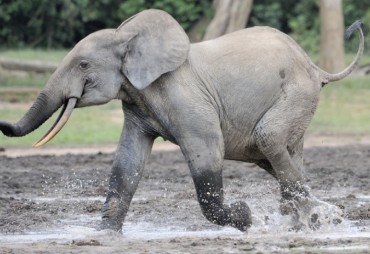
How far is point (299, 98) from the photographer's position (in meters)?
10.5

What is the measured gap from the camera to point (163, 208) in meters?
12.1

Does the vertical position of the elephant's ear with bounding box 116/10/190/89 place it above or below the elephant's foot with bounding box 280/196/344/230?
above

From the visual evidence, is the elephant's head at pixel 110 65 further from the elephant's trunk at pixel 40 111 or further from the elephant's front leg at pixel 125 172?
the elephant's front leg at pixel 125 172

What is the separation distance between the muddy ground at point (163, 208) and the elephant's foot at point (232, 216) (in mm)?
111

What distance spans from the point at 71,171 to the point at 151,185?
Answer: 54.6 inches

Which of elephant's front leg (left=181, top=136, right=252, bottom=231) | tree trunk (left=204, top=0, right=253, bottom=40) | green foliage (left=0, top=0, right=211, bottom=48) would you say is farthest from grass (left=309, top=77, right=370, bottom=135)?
elephant's front leg (left=181, top=136, right=252, bottom=231)

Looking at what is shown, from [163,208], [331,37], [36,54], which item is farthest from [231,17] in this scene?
[163,208]

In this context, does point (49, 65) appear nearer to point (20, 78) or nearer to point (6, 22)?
point (20, 78)

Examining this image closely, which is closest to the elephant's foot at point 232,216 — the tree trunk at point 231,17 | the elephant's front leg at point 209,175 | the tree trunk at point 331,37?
the elephant's front leg at point 209,175

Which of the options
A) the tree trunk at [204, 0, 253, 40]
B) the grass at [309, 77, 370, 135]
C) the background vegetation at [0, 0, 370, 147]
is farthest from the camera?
the background vegetation at [0, 0, 370, 147]

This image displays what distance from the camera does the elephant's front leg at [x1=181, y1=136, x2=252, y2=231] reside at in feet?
32.8

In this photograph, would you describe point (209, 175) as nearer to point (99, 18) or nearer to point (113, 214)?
Answer: point (113, 214)

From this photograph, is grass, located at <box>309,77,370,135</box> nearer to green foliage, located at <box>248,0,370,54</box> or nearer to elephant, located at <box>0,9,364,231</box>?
green foliage, located at <box>248,0,370,54</box>

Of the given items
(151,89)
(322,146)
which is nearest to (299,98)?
(151,89)
